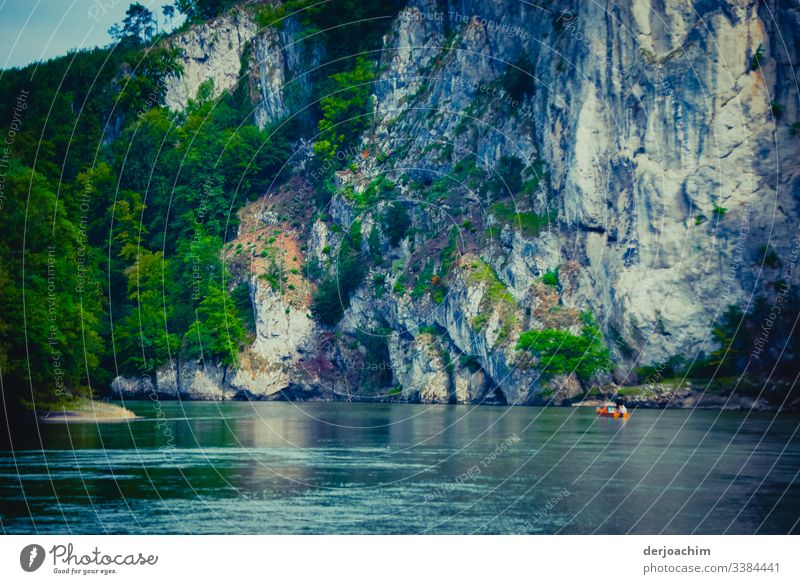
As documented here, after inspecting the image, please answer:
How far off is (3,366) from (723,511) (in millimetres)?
53674

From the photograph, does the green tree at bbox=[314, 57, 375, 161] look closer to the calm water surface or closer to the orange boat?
the orange boat

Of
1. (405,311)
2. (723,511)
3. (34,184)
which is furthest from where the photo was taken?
(405,311)

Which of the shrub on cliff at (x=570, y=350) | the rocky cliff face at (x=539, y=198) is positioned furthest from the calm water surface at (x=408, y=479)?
the rocky cliff face at (x=539, y=198)

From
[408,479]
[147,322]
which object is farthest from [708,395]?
[147,322]

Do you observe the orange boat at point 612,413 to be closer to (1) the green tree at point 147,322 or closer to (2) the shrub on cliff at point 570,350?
(2) the shrub on cliff at point 570,350

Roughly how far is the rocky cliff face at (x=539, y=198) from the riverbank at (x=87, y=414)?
48643mm

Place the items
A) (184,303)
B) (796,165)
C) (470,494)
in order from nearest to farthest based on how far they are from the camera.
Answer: (470,494)
(796,165)
(184,303)

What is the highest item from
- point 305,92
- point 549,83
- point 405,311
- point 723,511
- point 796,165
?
point 305,92

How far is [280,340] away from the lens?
156 m

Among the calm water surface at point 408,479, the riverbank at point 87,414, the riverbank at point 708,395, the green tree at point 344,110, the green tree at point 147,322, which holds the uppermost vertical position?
the green tree at point 344,110

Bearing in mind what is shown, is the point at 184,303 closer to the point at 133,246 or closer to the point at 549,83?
the point at 133,246

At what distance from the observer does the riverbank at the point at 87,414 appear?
88062 mm

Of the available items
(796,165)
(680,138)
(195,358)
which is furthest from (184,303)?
(796,165)

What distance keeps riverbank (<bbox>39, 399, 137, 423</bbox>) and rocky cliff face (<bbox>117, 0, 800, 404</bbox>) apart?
48.6m
